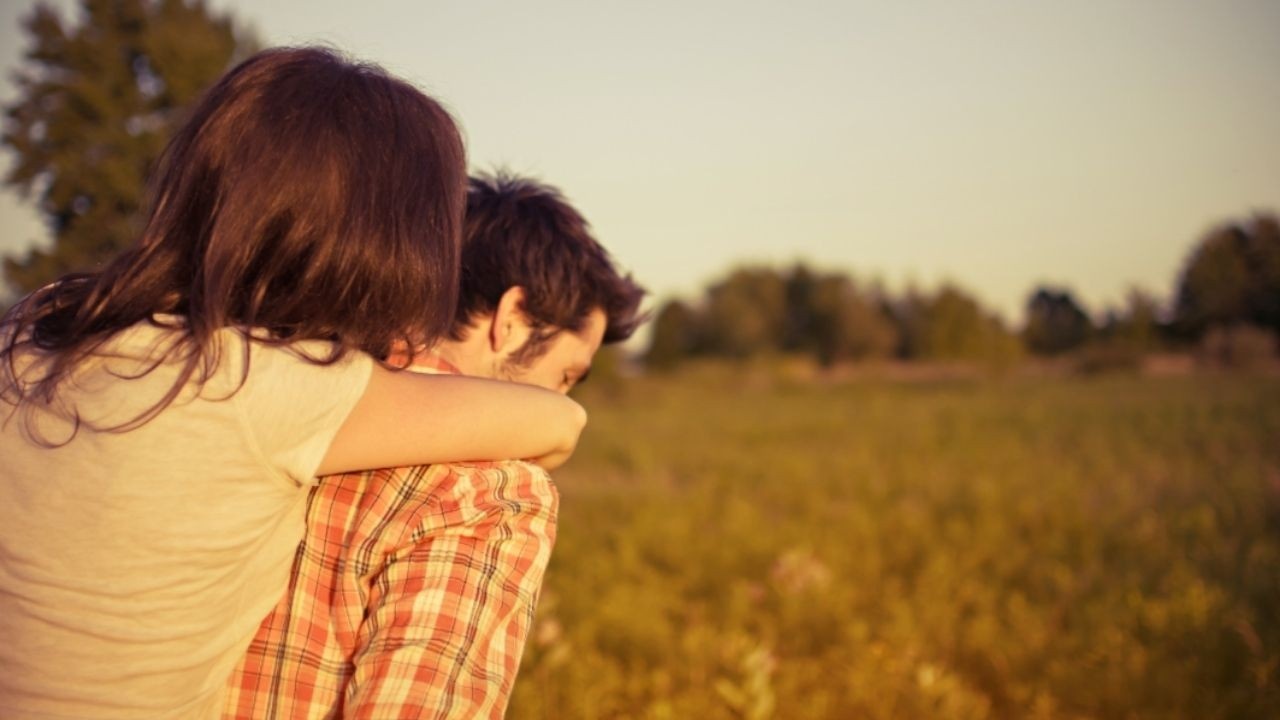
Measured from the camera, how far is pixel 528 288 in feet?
5.60

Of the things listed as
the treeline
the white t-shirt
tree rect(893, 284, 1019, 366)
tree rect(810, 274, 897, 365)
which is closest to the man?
the white t-shirt

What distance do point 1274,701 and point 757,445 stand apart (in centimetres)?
1014

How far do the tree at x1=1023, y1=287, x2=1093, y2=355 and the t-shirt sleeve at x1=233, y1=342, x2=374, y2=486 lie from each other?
4280cm

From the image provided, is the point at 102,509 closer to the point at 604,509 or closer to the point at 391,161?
the point at 391,161

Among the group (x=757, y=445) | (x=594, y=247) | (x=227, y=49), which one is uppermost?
(x=227, y=49)

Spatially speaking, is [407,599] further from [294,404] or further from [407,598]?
[294,404]

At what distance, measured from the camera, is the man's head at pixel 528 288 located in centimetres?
170

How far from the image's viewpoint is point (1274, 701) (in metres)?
3.50

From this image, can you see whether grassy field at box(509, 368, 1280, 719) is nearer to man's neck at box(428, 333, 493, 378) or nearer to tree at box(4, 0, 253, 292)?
man's neck at box(428, 333, 493, 378)

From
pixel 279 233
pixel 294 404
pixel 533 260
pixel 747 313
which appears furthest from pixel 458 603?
pixel 747 313

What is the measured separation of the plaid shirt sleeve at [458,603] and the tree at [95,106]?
15.4 feet

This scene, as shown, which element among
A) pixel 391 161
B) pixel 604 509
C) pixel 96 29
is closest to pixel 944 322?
pixel 604 509

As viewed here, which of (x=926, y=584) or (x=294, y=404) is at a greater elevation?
(x=294, y=404)

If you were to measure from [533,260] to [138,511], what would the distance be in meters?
0.88
